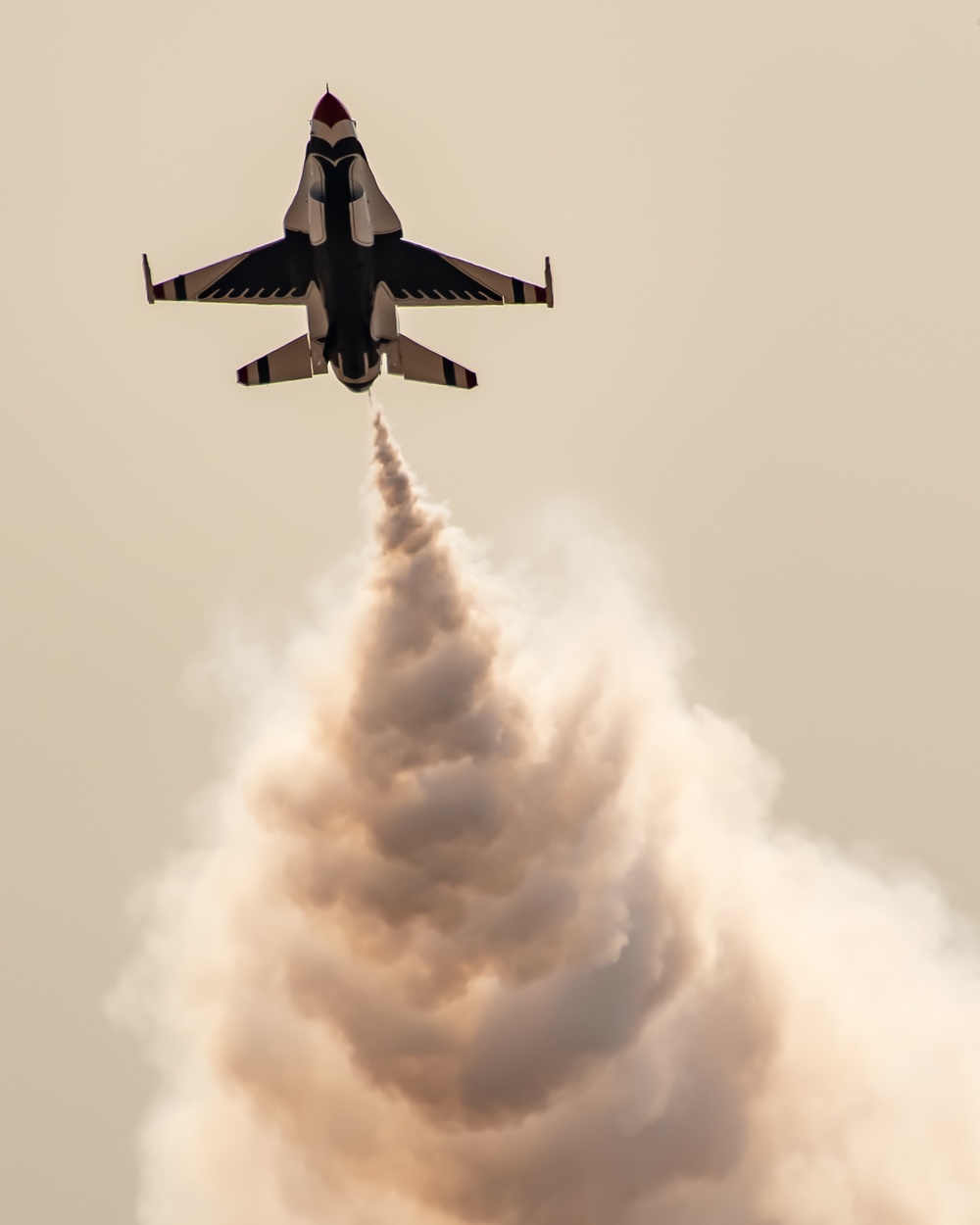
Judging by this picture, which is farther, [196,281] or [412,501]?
[412,501]

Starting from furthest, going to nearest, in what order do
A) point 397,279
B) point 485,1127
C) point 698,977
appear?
1. point 698,977
2. point 485,1127
3. point 397,279

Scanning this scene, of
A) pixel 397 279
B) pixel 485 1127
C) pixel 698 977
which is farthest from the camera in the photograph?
pixel 698 977

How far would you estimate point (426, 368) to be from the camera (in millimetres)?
74188

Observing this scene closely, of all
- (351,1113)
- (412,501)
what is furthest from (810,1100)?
(412,501)

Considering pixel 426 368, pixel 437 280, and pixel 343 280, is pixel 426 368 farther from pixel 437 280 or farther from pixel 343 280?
pixel 343 280

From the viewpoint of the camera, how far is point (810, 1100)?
8562 centimetres

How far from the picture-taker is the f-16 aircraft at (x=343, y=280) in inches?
2709

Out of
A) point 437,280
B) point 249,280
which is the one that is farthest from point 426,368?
point 249,280

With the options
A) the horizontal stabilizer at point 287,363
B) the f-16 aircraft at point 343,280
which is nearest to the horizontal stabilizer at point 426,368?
the f-16 aircraft at point 343,280

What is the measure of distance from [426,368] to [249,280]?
595 cm

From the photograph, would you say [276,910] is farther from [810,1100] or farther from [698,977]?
[810,1100]

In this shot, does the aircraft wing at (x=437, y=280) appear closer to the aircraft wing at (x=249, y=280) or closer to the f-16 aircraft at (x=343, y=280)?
the f-16 aircraft at (x=343, y=280)

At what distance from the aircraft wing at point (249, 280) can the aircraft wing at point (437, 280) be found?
253 cm

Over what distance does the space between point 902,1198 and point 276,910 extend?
950 inches
